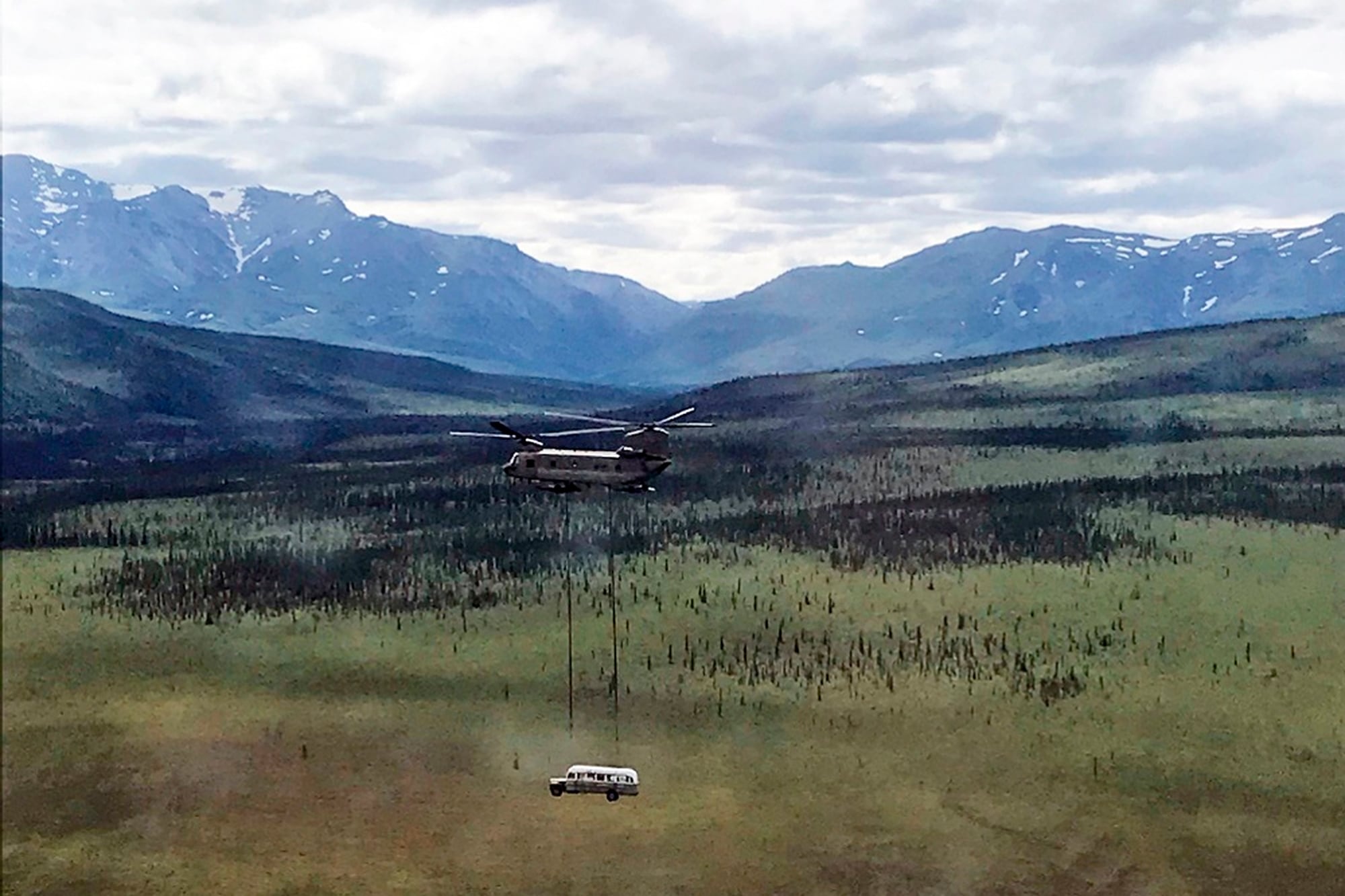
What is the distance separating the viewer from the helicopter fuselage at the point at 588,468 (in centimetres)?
4697

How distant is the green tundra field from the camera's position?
50.2 meters

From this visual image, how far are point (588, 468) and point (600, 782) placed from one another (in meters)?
13.2

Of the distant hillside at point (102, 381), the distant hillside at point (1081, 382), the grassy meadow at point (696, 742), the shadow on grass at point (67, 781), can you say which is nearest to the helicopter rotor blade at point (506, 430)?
the grassy meadow at point (696, 742)

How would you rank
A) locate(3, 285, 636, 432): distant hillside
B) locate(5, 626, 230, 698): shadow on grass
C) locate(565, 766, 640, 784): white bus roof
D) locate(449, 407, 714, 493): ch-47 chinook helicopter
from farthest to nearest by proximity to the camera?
locate(3, 285, 636, 432): distant hillside
locate(565, 766, 640, 784): white bus roof
locate(5, 626, 230, 698): shadow on grass
locate(449, 407, 714, 493): ch-47 chinook helicopter

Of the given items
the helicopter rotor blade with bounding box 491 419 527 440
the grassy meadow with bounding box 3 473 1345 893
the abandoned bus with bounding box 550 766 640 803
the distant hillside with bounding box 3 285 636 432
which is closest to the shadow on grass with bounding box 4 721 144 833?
the grassy meadow with bounding box 3 473 1345 893

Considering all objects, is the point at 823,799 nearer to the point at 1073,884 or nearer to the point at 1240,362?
the point at 1073,884

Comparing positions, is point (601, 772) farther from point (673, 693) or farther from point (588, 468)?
point (588, 468)

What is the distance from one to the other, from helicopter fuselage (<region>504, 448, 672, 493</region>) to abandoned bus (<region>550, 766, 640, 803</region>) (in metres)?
12.0

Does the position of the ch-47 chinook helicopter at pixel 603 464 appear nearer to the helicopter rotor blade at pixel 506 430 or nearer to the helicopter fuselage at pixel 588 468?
the helicopter fuselage at pixel 588 468

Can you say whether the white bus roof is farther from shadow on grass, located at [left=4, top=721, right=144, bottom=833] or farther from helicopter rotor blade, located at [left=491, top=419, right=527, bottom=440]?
shadow on grass, located at [left=4, top=721, right=144, bottom=833]

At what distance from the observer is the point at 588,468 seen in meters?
47.4

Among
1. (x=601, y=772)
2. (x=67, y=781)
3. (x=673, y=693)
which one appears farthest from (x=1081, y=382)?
(x=67, y=781)

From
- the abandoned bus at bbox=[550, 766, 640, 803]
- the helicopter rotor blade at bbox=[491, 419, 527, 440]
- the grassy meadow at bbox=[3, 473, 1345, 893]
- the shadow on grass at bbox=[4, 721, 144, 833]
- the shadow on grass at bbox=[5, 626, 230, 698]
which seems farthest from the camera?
Answer: the abandoned bus at bbox=[550, 766, 640, 803]

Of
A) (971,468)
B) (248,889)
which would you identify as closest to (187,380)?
(971,468)
